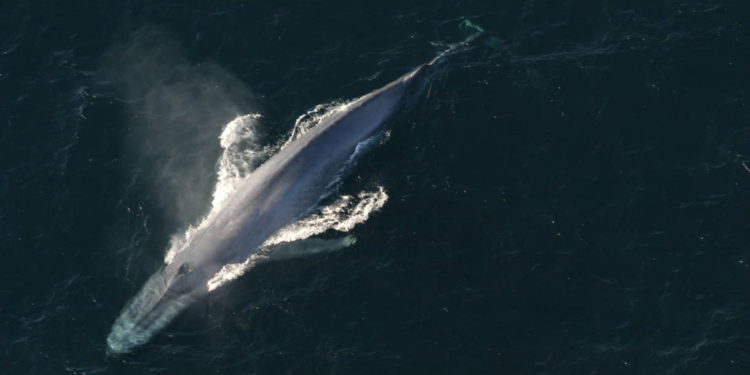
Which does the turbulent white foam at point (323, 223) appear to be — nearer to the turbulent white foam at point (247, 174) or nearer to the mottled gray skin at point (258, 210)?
the turbulent white foam at point (247, 174)

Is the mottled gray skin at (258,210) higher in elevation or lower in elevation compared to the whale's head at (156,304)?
higher

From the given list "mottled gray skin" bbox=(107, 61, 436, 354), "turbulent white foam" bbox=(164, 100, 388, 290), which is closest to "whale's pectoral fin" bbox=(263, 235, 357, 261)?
"turbulent white foam" bbox=(164, 100, 388, 290)

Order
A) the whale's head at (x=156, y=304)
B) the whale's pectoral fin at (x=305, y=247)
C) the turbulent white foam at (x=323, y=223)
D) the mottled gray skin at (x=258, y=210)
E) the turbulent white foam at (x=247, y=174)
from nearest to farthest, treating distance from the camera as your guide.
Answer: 1. the whale's head at (x=156, y=304)
2. the mottled gray skin at (x=258, y=210)
3. the turbulent white foam at (x=323, y=223)
4. the whale's pectoral fin at (x=305, y=247)
5. the turbulent white foam at (x=247, y=174)

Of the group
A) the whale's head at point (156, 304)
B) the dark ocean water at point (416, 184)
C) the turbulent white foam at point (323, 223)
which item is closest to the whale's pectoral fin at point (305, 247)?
the turbulent white foam at point (323, 223)

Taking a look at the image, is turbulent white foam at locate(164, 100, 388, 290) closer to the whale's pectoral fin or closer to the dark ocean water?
the whale's pectoral fin

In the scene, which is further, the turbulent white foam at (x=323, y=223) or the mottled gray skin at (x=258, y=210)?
the turbulent white foam at (x=323, y=223)

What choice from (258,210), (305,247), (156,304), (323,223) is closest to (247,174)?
(258,210)
